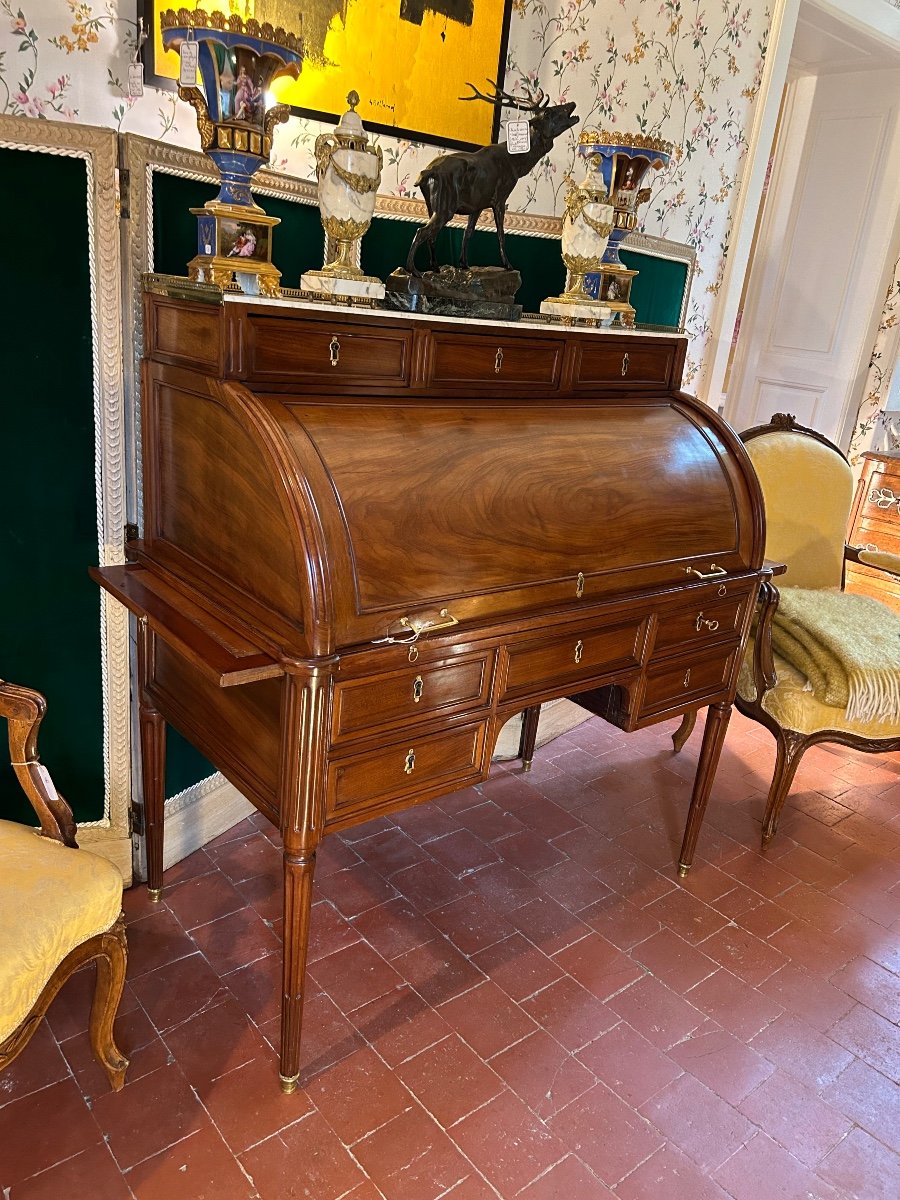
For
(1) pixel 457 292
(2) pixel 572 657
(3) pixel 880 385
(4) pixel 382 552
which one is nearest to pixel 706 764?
(2) pixel 572 657

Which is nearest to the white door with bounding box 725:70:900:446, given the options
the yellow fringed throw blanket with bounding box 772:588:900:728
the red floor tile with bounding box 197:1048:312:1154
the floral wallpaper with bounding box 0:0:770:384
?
the floral wallpaper with bounding box 0:0:770:384

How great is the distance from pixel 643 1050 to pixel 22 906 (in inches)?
52.2

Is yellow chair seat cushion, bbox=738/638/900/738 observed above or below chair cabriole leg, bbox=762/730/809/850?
above

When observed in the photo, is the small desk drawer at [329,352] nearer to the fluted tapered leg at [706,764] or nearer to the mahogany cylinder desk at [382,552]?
the mahogany cylinder desk at [382,552]

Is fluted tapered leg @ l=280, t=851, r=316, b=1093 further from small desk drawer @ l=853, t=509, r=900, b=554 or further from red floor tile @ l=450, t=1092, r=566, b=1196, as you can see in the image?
small desk drawer @ l=853, t=509, r=900, b=554

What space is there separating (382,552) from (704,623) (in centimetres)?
101

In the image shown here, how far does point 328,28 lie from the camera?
6.46ft

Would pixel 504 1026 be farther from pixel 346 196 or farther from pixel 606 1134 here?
pixel 346 196

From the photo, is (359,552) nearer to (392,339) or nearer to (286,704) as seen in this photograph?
(286,704)

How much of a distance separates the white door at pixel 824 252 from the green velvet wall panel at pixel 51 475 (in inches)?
149

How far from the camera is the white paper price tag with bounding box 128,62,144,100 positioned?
1.72 meters

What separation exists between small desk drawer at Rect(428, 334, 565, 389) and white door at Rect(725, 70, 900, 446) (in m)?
3.05

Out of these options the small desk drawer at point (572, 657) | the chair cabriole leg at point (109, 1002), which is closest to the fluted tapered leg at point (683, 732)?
the small desk drawer at point (572, 657)

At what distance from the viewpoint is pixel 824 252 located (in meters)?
4.41
